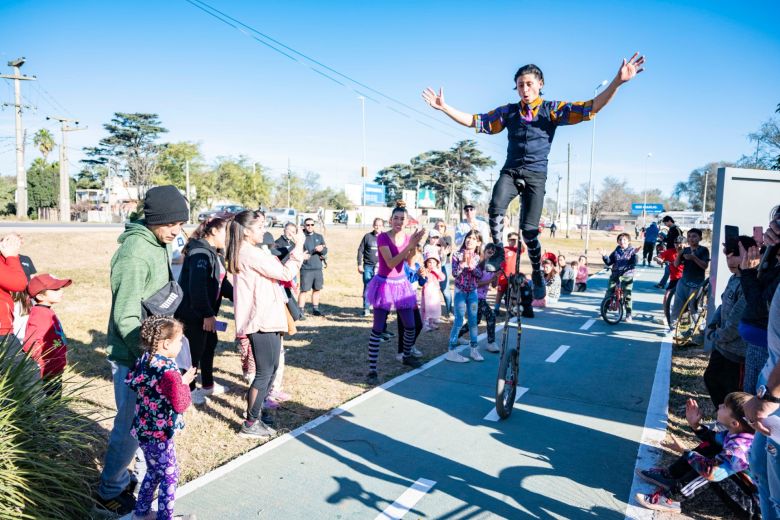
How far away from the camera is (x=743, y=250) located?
14.3 feet

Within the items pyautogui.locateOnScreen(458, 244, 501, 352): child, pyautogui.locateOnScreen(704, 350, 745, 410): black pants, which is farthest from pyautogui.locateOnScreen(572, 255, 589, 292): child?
pyautogui.locateOnScreen(704, 350, 745, 410): black pants

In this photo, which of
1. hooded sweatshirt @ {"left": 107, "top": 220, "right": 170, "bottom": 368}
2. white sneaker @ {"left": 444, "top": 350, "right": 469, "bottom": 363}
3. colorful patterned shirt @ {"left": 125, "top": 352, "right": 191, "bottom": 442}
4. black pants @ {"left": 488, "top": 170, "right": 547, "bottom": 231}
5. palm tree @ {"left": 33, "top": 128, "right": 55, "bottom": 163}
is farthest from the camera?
palm tree @ {"left": 33, "top": 128, "right": 55, "bottom": 163}

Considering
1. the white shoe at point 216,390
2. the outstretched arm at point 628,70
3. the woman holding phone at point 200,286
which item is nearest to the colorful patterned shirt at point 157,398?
the woman holding phone at point 200,286

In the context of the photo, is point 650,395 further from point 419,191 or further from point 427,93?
point 419,191

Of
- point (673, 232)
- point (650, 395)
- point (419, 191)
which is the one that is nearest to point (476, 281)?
point (650, 395)

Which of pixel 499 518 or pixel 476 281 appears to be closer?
pixel 499 518

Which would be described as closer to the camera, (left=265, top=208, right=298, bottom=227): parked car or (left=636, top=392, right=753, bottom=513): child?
(left=636, top=392, right=753, bottom=513): child

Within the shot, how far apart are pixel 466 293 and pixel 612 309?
4.90 metres

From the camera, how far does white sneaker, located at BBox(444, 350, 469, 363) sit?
734cm

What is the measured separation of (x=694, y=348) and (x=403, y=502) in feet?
23.4

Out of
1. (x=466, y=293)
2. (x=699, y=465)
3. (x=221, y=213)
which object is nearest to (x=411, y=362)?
(x=466, y=293)

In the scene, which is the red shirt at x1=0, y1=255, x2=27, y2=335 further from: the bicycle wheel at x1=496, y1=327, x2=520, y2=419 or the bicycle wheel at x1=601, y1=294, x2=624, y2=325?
the bicycle wheel at x1=601, y1=294, x2=624, y2=325

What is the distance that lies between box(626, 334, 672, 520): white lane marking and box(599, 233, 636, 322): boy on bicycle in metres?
3.32

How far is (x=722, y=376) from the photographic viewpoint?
4398 mm
